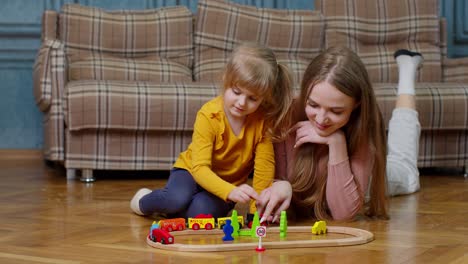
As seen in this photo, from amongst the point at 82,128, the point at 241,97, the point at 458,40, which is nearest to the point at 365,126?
the point at 241,97

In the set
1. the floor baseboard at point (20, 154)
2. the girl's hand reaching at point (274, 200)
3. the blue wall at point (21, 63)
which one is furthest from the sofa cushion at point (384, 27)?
the girl's hand reaching at point (274, 200)

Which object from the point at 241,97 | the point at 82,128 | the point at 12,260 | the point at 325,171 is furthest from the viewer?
the point at 82,128

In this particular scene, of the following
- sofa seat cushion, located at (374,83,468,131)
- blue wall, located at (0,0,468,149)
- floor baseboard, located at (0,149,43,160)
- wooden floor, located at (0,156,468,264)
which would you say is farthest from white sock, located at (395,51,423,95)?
floor baseboard, located at (0,149,43,160)

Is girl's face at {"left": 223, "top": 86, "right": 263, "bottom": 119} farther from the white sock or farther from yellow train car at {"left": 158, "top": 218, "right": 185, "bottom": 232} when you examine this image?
the white sock

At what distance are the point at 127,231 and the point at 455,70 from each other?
7.92 ft

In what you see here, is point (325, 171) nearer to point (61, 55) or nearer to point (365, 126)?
point (365, 126)

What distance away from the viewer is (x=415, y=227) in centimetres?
193

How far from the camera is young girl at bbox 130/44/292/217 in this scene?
184cm

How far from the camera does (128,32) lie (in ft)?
12.0

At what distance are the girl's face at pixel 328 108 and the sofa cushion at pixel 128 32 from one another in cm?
183

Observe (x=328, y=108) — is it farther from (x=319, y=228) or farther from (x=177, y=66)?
(x=177, y=66)

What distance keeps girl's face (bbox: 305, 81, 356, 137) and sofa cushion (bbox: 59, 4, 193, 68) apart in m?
1.83

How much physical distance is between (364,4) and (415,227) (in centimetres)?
214

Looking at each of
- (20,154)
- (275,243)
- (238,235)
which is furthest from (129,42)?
(275,243)
